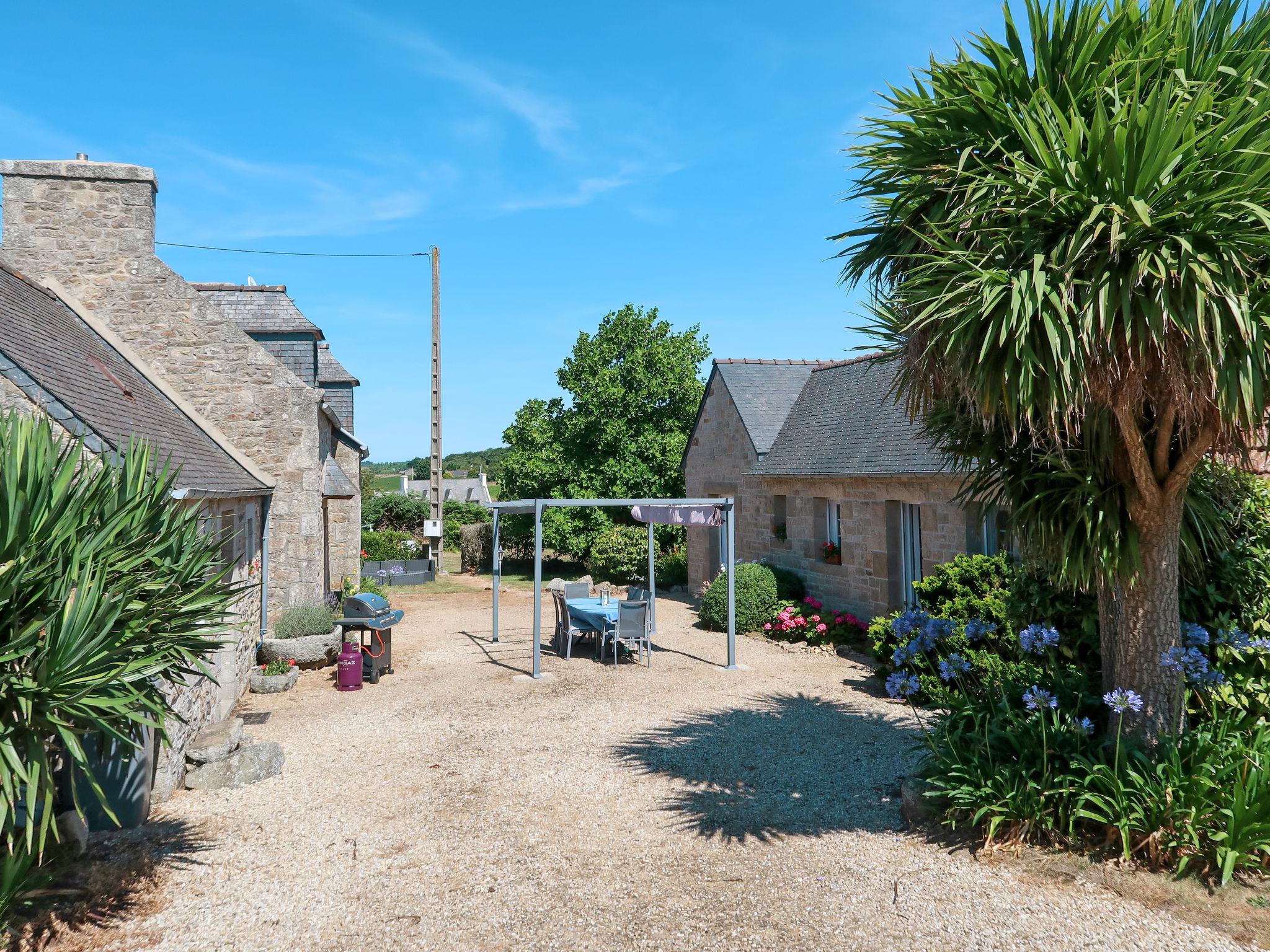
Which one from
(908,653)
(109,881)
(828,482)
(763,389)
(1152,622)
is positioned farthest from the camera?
(763,389)

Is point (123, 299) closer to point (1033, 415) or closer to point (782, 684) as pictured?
point (782, 684)

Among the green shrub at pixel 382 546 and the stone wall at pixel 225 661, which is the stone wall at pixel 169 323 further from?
the green shrub at pixel 382 546

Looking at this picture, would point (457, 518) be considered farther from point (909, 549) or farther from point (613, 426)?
point (909, 549)

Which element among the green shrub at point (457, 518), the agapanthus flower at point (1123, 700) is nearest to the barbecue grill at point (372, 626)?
the agapanthus flower at point (1123, 700)

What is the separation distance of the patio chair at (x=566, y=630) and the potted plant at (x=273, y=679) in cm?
382

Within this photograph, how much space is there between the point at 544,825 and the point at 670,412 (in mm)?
20646

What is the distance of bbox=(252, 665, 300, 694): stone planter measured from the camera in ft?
34.4

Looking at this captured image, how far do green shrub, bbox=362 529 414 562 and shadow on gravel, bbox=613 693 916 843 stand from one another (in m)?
19.4

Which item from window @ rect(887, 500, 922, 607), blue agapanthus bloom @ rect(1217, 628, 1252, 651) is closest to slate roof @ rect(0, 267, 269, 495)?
blue agapanthus bloom @ rect(1217, 628, 1252, 651)

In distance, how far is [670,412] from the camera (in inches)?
1032

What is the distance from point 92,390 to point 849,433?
429 inches

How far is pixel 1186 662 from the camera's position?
5113mm

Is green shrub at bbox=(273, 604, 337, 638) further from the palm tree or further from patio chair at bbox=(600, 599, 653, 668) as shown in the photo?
the palm tree

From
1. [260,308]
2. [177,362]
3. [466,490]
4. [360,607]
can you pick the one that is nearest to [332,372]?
[260,308]
